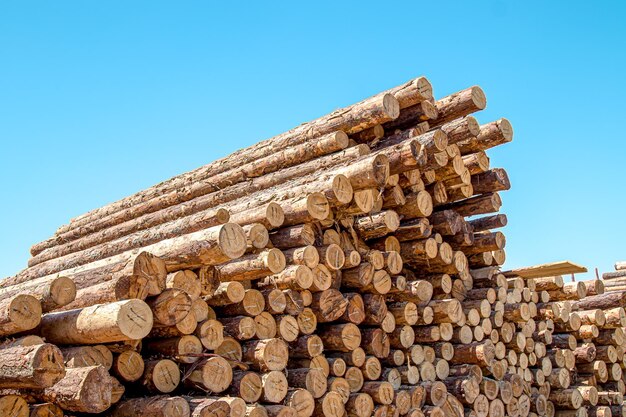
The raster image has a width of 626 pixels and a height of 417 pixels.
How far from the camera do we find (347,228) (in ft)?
25.3

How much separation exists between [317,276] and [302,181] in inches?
53.7

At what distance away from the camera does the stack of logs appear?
200 inches

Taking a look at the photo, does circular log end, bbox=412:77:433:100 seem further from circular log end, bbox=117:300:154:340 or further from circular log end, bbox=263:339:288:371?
circular log end, bbox=117:300:154:340

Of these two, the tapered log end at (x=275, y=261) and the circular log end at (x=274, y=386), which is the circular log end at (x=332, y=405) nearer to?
the circular log end at (x=274, y=386)

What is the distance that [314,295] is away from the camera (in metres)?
6.88

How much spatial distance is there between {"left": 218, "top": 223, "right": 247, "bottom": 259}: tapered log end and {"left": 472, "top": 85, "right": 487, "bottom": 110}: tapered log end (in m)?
4.25

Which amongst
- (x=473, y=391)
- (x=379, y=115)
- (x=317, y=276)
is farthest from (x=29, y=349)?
(x=473, y=391)

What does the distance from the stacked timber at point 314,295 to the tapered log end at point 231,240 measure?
0.06 ft

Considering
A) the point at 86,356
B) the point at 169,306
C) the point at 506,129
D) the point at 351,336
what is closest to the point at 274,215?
the point at 351,336

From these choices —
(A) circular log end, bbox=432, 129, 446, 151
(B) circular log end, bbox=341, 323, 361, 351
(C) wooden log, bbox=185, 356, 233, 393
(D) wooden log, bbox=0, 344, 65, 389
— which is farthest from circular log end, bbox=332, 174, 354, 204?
(D) wooden log, bbox=0, 344, 65, 389

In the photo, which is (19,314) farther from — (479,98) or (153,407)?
(479,98)

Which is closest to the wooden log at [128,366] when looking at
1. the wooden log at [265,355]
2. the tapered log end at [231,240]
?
the wooden log at [265,355]

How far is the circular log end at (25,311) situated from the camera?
15.5 ft

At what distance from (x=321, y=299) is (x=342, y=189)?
125 centimetres
